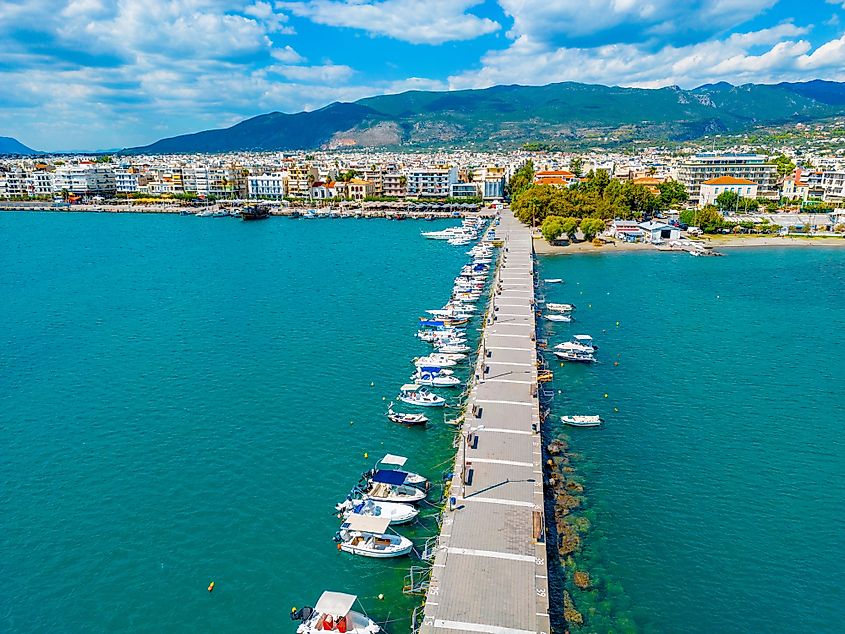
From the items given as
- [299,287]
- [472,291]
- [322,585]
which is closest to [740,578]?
[322,585]

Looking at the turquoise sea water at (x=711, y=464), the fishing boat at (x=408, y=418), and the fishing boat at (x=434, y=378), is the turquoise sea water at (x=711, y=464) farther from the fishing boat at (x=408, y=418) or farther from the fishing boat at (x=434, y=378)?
the fishing boat at (x=408, y=418)

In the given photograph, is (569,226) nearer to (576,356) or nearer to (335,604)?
(576,356)

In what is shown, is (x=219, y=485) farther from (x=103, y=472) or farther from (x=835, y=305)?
(x=835, y=305)

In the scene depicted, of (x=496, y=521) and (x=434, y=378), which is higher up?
(x=434, y=378)

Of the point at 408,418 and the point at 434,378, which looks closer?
the point at 408,418

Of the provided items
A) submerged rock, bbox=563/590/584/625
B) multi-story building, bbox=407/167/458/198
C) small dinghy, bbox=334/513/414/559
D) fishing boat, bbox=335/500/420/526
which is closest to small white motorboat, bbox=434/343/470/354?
fishing boat, bbox=335/500/420/526

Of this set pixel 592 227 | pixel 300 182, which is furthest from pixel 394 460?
pixel 300 182
